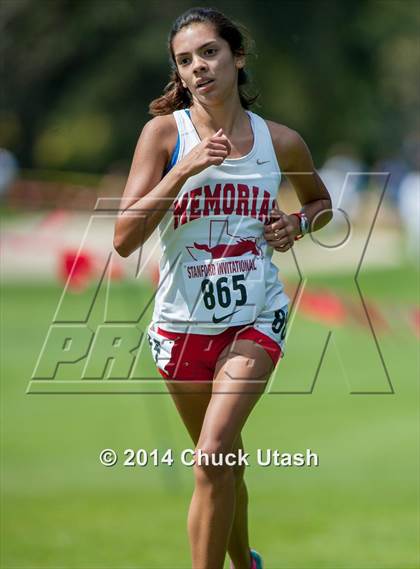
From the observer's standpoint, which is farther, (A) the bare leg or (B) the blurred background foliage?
(B) the blurred background foliage

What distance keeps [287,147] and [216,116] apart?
1.10 ft

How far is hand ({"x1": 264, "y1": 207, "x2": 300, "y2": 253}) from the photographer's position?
5.26 meters

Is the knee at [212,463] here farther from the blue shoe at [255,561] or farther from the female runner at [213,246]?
the blue shoe at [255,561]

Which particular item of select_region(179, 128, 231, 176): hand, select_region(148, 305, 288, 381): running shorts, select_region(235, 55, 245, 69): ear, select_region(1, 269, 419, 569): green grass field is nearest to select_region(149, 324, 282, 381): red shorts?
select_region(148, 305, 288, 381): running shorts

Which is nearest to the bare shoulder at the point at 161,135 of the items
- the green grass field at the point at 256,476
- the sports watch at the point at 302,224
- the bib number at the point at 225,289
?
the bib number at the point at 225,289

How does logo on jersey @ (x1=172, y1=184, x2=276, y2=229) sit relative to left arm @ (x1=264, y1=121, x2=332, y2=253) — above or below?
below

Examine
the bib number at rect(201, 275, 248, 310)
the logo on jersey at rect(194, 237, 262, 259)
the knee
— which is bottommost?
the knee

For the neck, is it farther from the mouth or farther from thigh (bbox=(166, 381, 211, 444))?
thigh (bbox=(166, 381, 211, 444))

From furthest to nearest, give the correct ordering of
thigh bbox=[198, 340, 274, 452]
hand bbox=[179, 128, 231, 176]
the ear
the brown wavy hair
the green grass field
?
the green grass field, the ear, the brown wavy hair, thigh bbox=[198, 340, 274, 452], hand bbox=[179, 128, 231, 176]

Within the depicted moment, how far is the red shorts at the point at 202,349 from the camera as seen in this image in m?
5.26

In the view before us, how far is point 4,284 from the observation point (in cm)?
2623

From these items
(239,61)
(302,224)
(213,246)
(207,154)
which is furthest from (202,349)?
(239,61)

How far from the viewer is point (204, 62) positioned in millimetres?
5168

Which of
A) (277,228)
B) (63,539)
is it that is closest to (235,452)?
(277,228)
